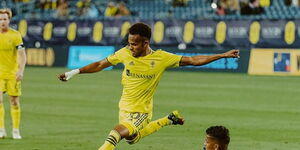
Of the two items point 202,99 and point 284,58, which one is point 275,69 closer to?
point 284,58

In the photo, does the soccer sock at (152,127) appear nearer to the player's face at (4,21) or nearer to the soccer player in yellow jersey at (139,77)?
the soccer player in yellow jersey at (139,77)

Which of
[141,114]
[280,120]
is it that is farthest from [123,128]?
[280,120]

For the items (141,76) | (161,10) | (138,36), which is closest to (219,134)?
(138,36)

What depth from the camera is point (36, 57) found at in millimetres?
33906

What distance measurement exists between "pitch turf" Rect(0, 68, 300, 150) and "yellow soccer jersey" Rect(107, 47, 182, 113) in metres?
2.54

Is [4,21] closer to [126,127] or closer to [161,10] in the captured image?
[126,127]

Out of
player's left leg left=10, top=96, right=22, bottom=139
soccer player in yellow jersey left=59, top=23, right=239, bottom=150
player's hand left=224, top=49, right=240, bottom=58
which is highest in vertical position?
player's hand left=224, top=49, right=240, bottom=58

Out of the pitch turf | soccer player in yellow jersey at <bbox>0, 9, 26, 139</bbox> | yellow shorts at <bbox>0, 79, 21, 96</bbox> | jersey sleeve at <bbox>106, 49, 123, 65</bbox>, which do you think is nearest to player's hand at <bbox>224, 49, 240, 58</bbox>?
jersey sleeve at <bbox>106, 49, 123, 65</bbox>

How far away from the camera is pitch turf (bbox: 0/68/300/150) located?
41.6 ft

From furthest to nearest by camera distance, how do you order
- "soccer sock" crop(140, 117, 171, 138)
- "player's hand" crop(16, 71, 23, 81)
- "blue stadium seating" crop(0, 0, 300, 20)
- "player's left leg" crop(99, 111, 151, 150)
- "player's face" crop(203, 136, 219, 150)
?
"blue stadium seating" crop(0, 0, 300, 20) < "player's hand" crop(16, 71, 23, 81) < "soccer sock" crop(140, 117, 171, 138) < "player's left leg" crop(99, 111, 151, 150) < "player's face" crop(203, 136, 219, 150)

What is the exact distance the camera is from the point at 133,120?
376 inches

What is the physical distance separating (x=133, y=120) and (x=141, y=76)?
564 millimetres

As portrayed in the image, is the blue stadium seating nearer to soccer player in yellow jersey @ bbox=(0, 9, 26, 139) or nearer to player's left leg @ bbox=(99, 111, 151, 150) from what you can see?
soccer player in yellow jersey @ bbox=(0, 9, 26, 139)

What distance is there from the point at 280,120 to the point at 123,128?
A: 22.5ft
